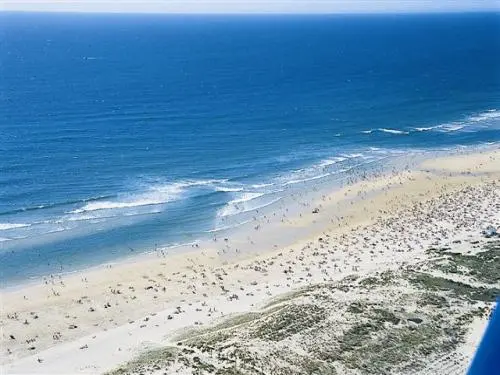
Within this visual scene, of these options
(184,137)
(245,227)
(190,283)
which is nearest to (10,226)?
(190,283)

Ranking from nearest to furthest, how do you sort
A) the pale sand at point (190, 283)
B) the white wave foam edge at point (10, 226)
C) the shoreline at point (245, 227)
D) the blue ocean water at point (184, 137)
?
1. the pale sand at point (190, 283)
2. the shoreline at point (245, 227)
3. the white wave foam edge at point (10, 226)
4. the blue ocean water at point (184, 137)

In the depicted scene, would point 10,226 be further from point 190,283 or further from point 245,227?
point 245,227

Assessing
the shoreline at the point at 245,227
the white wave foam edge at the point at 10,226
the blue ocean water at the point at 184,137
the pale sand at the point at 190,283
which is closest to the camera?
the pale sand at the point at 190,283

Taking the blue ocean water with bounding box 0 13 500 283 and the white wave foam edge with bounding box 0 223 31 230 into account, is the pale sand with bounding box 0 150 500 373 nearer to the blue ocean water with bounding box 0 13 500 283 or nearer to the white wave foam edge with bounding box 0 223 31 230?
the blue ocean water with bounding box 0 13 500 283

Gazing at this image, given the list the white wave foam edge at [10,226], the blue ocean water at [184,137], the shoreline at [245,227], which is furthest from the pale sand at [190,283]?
the white wave foam edge at [10,226]

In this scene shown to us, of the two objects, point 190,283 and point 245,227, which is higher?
point 245,227

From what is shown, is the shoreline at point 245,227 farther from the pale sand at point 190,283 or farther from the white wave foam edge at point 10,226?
the white wave foam edge at point 10,226

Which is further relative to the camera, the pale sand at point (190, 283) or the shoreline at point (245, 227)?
the shoreline at point (245, 227)
